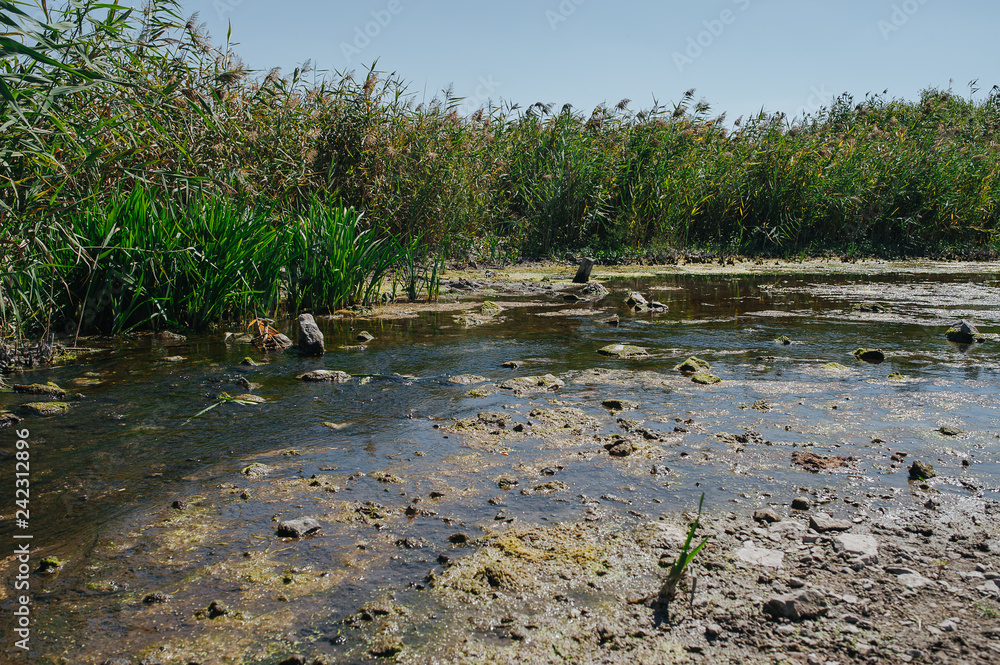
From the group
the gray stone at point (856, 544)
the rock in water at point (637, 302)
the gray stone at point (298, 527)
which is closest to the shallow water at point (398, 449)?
the gray stone at point (298, 527)

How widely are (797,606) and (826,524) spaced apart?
1.84 ft

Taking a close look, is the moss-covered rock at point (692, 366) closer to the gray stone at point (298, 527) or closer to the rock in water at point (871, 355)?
the rock in water at point (871, 355)

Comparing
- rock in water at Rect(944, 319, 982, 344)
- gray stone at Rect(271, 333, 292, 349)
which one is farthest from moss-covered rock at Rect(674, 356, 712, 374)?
gray stone at Rect(271, 333, 292, 349)

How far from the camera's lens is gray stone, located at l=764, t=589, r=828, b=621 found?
1855mm

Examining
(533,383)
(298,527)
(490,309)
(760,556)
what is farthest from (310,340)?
(760,556)

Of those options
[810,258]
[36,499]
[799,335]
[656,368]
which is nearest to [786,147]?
[810,258]

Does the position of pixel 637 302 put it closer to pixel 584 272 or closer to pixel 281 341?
pixel 584 272

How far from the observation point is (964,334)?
5723 millimetres

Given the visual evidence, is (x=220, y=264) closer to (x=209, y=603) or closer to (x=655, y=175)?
(x=209, y=603)

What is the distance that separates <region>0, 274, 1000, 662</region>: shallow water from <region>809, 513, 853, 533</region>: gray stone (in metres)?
0.28

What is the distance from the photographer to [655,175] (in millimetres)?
12008

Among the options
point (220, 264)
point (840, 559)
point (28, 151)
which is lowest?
point (840, 559)

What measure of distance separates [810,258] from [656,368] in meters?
9.93

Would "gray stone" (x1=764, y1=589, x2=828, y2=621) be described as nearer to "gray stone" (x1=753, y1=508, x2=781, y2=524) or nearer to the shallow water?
"gray stone" (x1=753, y1=508, x2=781, y2=524)
